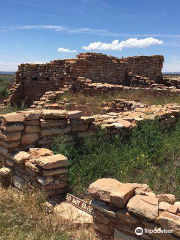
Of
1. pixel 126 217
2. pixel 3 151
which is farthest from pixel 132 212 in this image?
pixel 3 151

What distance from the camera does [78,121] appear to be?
579cm

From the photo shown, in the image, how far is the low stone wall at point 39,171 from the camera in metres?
4.31

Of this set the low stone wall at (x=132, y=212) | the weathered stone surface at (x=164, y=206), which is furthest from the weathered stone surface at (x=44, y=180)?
the weathered stone surface at (x=164, y=206)

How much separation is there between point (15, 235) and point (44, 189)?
108cm

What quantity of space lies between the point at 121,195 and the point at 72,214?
114 cm

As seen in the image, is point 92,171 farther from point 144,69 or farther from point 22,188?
point 144,69

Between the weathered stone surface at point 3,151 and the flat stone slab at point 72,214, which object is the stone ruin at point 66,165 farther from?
the flat stone slab at point 72,214

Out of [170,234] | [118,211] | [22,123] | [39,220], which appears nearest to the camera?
[170,234]

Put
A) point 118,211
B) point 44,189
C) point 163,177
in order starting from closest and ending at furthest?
point 118,211
point 44,189
point 163,177

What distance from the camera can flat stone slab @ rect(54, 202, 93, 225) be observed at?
3719 millimetres

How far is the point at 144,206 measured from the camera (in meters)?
2.93

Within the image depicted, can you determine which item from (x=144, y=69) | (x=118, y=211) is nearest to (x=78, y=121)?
(x=118, y=211)

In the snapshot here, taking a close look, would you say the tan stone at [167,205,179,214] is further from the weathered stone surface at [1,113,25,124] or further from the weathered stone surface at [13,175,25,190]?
the weathered stone surface at [1,113,25,124]

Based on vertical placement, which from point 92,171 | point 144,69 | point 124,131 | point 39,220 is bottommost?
point 39,220
